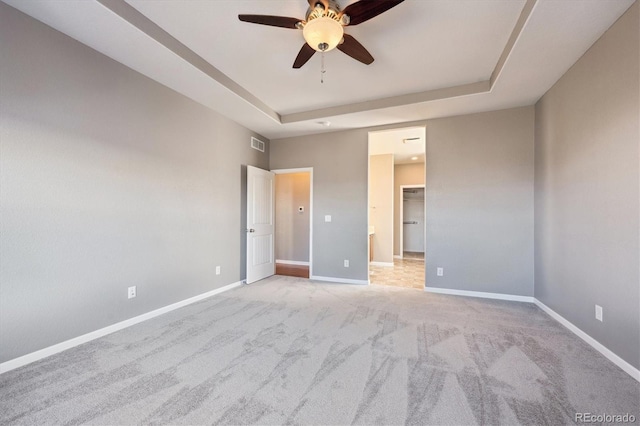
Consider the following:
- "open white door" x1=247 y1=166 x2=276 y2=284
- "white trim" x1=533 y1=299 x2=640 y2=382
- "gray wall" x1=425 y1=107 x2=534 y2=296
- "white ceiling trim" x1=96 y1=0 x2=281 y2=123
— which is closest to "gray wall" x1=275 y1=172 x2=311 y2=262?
"open white door" x1=247 y1=166 x2=276 y2=284

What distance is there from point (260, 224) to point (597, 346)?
4473mm

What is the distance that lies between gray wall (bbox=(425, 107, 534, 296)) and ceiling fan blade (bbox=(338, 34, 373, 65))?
2259mm

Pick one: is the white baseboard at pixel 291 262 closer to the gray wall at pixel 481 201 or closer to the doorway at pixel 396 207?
the doorway at pixel 396 207

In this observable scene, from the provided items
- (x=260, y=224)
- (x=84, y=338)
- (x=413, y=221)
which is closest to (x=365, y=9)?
(x=84, y=338)

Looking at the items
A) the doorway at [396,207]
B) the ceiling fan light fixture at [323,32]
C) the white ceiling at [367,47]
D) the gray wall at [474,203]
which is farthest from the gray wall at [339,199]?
the ceiling fan light fixture at [323,32]

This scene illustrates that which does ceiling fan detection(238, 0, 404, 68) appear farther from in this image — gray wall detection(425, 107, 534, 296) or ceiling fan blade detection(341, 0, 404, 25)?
gray wall detection(425, 107, 534, 296)

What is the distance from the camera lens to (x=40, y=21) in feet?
6.97

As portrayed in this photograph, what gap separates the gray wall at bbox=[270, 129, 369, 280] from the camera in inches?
184

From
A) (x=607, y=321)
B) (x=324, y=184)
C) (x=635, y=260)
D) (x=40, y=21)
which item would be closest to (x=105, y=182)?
(x=40, y=21)

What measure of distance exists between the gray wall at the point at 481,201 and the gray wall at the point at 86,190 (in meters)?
3.55

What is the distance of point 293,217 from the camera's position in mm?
6633

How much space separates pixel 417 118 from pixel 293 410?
13.5 feet

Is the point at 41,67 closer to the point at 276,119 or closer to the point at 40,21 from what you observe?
the point at 40,21

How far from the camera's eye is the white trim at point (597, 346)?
1.95 m
